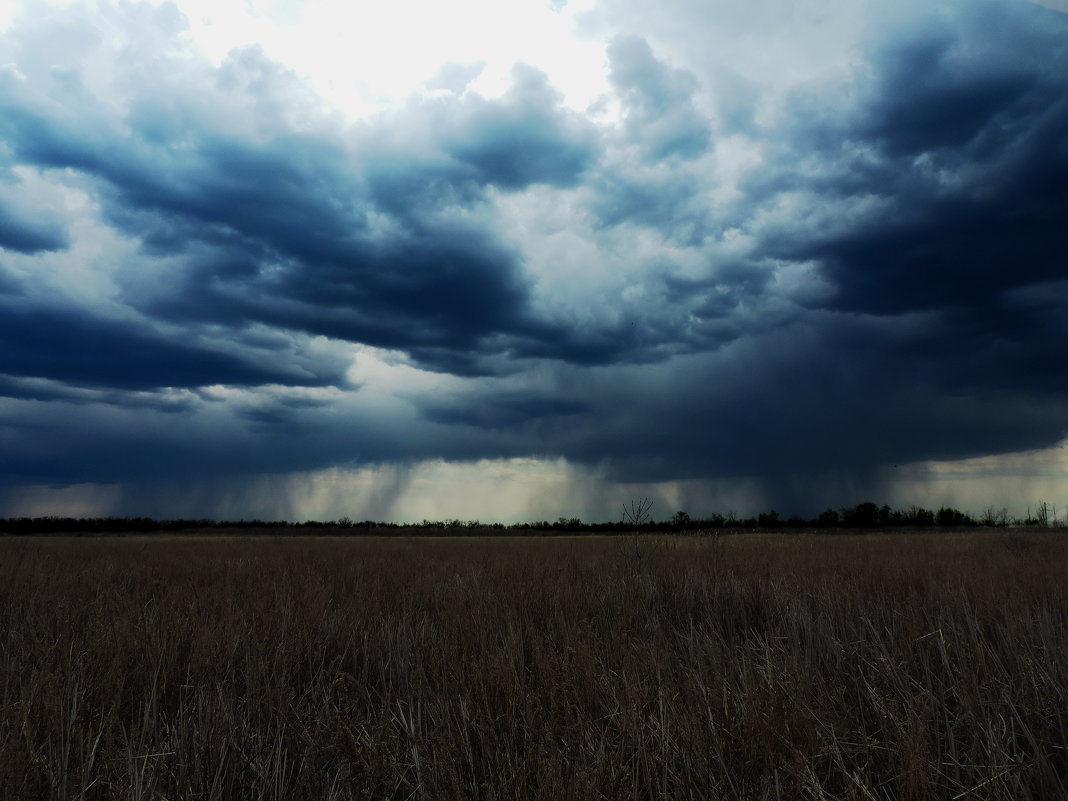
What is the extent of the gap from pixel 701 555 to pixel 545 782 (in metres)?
8.35

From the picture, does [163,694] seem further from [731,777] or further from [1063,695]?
[1063,695]

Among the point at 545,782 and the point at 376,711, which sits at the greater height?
the point at 545,782

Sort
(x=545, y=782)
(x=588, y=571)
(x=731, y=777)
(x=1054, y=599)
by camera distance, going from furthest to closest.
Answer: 1. (x=588, y=571)
2. (x=1054, y=599)
3. (x=731, y=777)
4. (x=545, y=782)

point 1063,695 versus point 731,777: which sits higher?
point 1063,695

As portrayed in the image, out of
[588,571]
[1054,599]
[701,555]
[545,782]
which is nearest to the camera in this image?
[545,782]

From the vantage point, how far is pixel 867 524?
138ft

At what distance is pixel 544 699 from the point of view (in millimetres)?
3199

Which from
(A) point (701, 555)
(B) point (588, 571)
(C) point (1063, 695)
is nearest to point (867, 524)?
(A) point (701, 555)

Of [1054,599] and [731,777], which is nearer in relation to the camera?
[731,777]

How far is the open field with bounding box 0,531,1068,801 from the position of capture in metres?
2.17

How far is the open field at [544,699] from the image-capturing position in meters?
2.17

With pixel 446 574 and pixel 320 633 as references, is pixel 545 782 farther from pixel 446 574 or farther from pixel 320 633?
pixel 446 574

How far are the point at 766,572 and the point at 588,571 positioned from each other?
91.5 inches

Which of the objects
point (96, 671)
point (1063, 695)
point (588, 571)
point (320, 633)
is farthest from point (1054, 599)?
point (96, 671)
